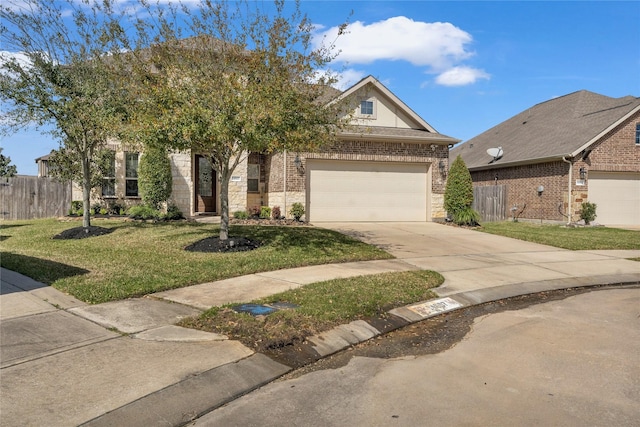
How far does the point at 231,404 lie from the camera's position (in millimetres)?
3711

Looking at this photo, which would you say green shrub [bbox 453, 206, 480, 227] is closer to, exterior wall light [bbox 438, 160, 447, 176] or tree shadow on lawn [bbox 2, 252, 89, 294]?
exterior wall light [bbox 438, 160, 447, 176]

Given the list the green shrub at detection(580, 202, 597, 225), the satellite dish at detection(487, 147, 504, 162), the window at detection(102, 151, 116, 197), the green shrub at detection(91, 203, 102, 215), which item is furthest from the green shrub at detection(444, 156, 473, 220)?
the green shrub at detection(91, 203, 102, 215)

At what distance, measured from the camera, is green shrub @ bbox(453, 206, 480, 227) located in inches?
705

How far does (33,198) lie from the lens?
19.4 m

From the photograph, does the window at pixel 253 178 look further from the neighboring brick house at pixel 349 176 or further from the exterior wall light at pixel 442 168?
the exterior wall light at pixel 442 168

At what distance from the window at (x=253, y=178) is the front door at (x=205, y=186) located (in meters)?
1.47

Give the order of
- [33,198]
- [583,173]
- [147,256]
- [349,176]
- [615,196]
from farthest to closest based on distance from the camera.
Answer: [615,196] < [583,173] < [33,198] < [349,176] < [147,256]

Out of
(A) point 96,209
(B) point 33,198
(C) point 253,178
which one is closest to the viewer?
(A) point 96,209

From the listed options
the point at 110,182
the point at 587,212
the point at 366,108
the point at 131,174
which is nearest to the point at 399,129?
the point at 366,108

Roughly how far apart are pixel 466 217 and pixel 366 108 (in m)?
6.23

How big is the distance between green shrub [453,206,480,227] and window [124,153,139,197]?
12776 millimetres

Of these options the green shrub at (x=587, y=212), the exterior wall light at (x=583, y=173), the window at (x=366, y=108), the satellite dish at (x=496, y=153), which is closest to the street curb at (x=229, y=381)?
the window at (x=366, y=108)

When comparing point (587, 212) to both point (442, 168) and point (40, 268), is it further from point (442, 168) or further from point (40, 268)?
point (40, 268)

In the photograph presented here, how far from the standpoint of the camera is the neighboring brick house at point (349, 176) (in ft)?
59.4
